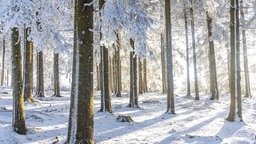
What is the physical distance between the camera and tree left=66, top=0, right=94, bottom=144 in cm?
805

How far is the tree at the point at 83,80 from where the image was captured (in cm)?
805

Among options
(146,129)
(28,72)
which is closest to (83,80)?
(146,129)

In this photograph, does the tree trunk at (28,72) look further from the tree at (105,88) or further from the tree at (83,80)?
the tree at (83,80)

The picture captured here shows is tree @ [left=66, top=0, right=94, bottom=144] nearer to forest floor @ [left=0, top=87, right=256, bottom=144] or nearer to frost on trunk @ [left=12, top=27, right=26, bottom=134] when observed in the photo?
forest floor @ [left=0, top=87, right=256, bottom=144]

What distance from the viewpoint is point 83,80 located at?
26.4 feet

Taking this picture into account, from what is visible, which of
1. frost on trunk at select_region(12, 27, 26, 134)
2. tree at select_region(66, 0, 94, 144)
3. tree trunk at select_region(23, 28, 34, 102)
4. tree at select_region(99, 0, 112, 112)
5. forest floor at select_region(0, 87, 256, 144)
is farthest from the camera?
tree trunk at select_region(23, 28, 34, 102)

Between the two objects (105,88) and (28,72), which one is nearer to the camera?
(105,88)

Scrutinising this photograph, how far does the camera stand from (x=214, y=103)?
2295cm

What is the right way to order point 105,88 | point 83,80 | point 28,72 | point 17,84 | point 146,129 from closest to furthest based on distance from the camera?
point 83,80 < point 17,84 < point 146,129 < point 105,88 < point 28,72

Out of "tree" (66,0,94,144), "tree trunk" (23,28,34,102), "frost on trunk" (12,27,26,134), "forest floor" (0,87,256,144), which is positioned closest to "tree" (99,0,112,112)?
"forest floor" (0,87,256,144)

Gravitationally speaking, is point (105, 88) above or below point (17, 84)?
below

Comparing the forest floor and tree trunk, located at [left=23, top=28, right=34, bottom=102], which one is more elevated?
tree trunk, located at [left=23, top=28, right=34, bottom=102]

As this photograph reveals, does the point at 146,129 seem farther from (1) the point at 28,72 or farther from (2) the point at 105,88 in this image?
(1) the point at 28,72

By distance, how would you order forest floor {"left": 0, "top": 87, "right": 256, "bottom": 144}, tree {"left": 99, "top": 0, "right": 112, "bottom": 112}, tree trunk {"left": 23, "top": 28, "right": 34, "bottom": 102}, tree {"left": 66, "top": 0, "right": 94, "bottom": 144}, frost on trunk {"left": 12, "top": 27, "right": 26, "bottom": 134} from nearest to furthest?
tree {"left": 66, "top": 0, "right": 94, "bottom": 144} < frost on trunk {"left": 12, "top": 27, "right": 26, "bottom": 134} < forest floor {"left": 0, "top": 87, "right": 256, "bottom": 144} < tree {"left": 99, "top": 0, "right": 112, "bottom": 112} < tree trunk {"left": 23, "top": 28, "right": 34, "bottom": 102}
